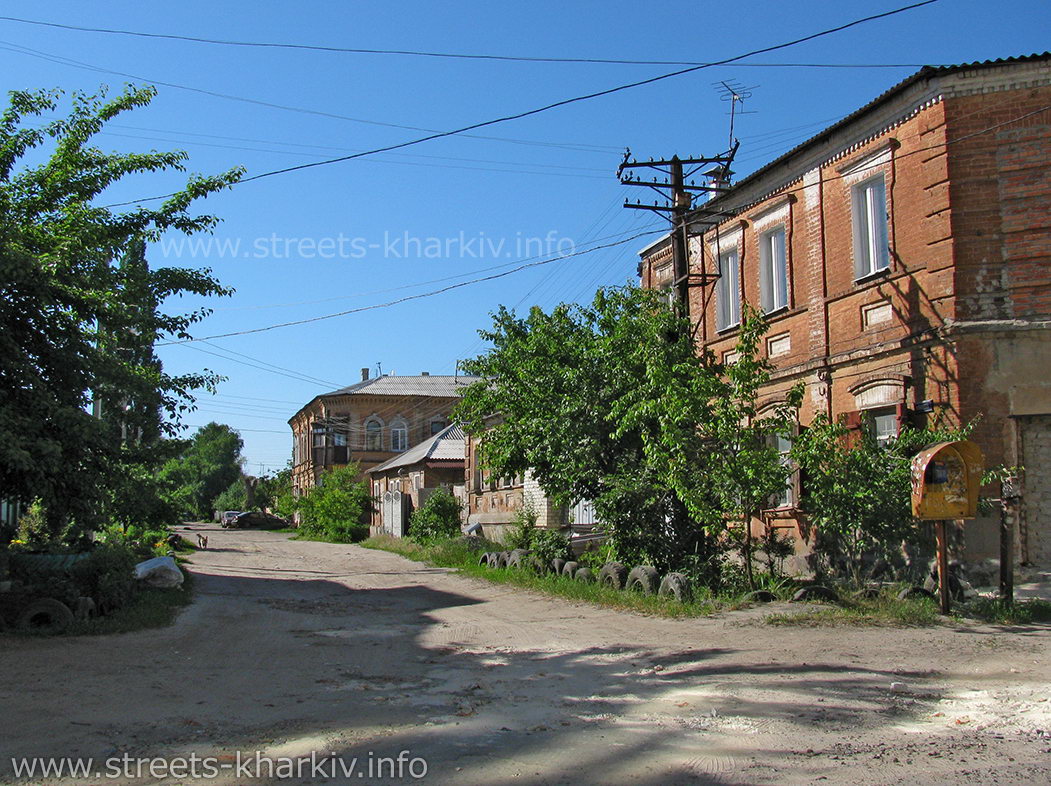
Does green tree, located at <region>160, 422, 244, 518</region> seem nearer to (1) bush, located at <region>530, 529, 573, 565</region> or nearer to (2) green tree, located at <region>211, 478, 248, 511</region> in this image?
(2) green tree, located at <region>211, 478, 248, 511</region>

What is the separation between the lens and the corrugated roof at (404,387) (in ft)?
198

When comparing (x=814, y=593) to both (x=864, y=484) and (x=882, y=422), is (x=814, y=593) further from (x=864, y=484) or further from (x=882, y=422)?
(x=882, y=422)

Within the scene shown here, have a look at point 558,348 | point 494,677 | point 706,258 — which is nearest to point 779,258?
point 706,258

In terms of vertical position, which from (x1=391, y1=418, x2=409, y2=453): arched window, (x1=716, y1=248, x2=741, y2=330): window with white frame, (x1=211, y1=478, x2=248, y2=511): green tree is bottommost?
(x1=211, y1=478, x2=248, y2=511): green tree

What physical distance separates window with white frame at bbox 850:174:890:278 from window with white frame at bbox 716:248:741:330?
Answer: 379 cm

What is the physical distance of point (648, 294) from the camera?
17.0 meters

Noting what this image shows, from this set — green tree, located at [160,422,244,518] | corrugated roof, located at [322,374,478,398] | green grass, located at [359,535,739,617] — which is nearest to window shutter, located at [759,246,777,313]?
green grass, located at [359,535,739,617]

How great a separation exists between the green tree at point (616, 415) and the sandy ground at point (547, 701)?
2658mm

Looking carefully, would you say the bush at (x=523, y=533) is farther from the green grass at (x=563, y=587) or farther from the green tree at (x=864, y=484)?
the green tree at (x=864, y=484)

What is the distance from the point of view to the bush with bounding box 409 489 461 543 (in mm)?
30711

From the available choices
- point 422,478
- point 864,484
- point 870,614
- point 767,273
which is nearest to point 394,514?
point 422,478

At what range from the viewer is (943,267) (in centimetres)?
1306

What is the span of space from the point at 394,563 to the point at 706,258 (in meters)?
11.8

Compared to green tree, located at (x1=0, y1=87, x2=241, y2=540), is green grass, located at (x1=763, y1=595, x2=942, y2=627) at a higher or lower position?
lower
